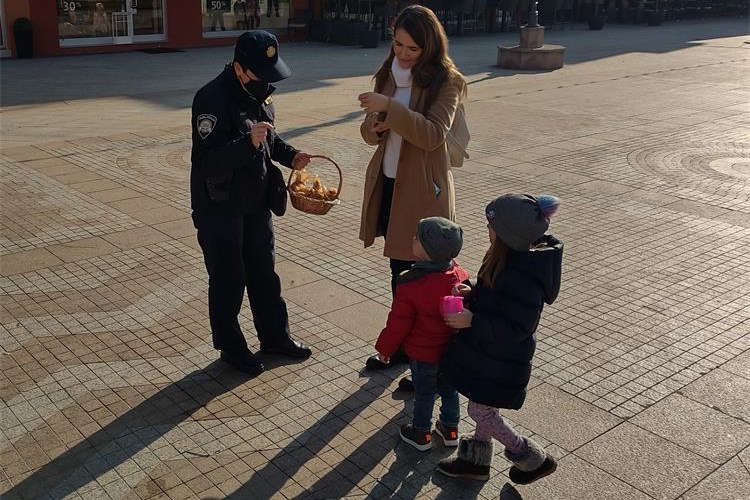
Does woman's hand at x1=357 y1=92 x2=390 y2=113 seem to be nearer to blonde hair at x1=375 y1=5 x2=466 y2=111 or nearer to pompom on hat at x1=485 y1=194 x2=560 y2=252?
blonde hair at x1=375 y1=5 x2=466 y2=111

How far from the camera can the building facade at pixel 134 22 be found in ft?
67.9

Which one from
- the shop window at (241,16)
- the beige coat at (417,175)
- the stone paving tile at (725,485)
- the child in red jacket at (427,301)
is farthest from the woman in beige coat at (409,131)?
the shop window at (241,16)

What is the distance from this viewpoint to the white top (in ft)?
15.5

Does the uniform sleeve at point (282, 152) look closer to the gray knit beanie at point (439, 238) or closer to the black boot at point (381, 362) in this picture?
the black boot at point (381, 362)

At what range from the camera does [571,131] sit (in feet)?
41.1

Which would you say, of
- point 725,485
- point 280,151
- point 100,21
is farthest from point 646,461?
point 100,21

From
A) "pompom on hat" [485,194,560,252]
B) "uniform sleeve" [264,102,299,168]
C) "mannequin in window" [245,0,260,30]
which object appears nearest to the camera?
"pompom on hat" [485,194,560,252]

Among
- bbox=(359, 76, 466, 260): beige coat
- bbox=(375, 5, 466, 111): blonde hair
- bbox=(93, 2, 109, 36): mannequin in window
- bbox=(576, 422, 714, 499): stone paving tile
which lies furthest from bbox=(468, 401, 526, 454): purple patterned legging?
bbox=(93, 2, 109, 36): mannequin in window

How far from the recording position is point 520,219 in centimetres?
355

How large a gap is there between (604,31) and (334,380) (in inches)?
1154

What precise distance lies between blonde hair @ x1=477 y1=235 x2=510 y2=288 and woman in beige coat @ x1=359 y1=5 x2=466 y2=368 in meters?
1.12

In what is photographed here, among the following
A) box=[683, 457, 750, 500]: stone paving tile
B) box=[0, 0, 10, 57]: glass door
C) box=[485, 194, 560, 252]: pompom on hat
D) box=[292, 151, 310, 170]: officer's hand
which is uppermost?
box=[485, 194, 560, 252]: pompom on hat

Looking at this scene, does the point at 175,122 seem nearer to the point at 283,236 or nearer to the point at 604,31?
the point at 283,236

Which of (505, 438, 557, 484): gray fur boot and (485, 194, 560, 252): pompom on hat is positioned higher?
(485, 194, 560, 252): pompom on hat
